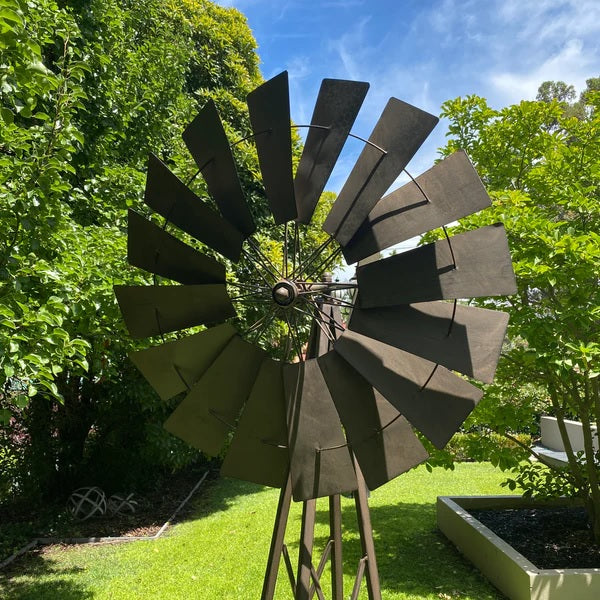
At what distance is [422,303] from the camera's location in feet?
7.06

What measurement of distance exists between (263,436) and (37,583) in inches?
169

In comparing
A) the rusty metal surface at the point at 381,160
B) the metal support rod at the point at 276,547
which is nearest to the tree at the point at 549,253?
the rusty metal surface at the point at 381,160

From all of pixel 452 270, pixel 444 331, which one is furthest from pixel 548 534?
pixel 452 270

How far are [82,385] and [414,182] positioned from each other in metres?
6.81

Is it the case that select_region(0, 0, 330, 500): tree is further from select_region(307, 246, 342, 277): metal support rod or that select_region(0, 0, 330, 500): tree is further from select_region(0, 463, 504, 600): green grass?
select_region(307, 246, 342, 277): metal support rod

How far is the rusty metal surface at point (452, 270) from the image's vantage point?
1.91 m

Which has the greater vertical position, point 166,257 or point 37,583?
point 166,257

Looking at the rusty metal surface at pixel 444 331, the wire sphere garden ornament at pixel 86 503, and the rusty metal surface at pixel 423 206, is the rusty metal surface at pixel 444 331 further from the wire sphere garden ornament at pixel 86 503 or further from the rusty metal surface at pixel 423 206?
the wire sphere garden ornament at pixel 86 503

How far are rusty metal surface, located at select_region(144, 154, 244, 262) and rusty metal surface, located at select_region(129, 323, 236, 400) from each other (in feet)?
1.26

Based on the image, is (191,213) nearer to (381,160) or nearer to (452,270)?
(381,160)

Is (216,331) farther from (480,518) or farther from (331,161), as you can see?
(480,518)

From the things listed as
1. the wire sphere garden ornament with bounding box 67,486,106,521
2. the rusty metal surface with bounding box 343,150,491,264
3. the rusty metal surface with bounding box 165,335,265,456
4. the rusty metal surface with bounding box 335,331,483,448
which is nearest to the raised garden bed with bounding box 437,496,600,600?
the rusty metal surface with bounding box 335,331,483,448

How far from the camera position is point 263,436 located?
2209 mm

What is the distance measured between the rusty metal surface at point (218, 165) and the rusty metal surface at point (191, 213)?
0.22ft
